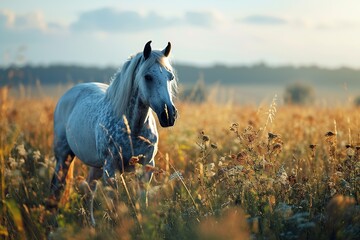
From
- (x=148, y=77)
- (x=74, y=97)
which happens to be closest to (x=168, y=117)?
(x=148, y=77)

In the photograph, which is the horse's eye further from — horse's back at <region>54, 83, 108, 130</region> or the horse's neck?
horse's back at <region>54, 83, 108, 130</region>

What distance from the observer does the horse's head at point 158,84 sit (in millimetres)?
4085

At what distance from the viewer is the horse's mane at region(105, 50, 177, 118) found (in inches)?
177

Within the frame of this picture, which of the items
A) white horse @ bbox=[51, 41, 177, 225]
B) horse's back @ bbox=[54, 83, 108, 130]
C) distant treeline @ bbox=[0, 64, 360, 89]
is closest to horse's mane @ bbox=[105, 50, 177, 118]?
white horse @ bbox=[51, 41, 177, 225]

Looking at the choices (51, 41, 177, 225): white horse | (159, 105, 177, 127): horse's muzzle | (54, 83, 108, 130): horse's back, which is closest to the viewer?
(159, 105, 177, 127): horse's muzzle

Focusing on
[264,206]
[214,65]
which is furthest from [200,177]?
[214,65]

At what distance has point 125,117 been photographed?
13.3 ft

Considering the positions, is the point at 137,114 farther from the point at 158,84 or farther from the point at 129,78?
the point at 158,84

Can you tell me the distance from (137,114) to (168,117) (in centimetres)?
78

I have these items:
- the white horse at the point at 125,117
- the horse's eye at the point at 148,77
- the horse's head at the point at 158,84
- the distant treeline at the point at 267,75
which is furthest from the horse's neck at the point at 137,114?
the distant treeline at the point at 267,75

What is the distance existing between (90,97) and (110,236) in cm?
284

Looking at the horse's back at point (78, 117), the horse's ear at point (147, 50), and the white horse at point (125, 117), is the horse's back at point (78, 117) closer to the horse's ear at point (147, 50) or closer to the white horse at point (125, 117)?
the white horse at point (125, 117)

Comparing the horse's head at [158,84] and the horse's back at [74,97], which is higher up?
the horse's head at [158,84]

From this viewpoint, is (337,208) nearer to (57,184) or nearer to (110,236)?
(110,236)
